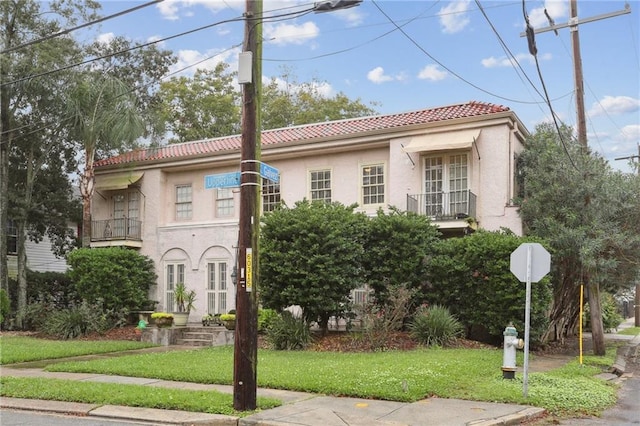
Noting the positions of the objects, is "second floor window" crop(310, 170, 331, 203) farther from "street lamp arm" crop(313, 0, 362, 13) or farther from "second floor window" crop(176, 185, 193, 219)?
"street lamp arm" crop(313, 0, 362, 13)

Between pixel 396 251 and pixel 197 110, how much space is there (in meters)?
22.7

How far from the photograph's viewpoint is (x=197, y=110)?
36.2m

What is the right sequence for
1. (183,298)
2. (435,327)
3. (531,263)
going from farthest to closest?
(183,298) → (435,327) → (531,263)

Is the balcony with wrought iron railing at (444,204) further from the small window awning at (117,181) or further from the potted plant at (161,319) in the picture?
the small window awning at (117,181)

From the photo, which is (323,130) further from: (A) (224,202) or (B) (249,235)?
(B) (249,235)

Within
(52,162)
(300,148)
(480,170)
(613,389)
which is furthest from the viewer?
(52,162)

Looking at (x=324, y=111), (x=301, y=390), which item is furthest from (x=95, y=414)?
(x=324, y=111)

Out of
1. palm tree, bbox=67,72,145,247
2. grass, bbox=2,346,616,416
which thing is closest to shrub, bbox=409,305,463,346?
grass, bbox=2,346,616,416

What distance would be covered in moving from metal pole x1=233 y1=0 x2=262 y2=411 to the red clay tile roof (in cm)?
1131

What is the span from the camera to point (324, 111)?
122 feet

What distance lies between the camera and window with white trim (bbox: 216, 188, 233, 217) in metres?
23.3

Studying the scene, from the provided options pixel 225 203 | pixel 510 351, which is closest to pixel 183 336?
pixel 225 203

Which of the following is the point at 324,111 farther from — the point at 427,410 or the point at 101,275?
the point at 427,410

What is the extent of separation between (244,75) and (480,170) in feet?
38.4
